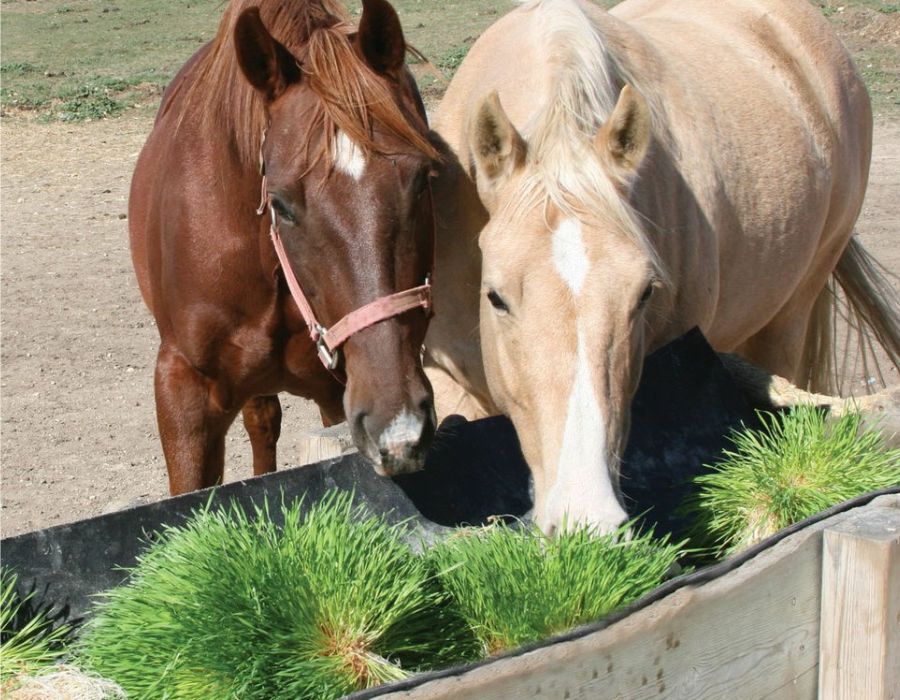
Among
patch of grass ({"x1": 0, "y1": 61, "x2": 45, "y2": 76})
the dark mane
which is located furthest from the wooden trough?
patch of grass ({"x1": 0, "y1": 61, "x2": 45, "y2": 76})

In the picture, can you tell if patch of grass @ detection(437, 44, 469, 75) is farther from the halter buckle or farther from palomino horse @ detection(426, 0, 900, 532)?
the halter buckle

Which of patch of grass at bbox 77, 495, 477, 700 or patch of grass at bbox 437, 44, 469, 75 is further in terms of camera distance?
patch of grass at bbox 437, 44, 469, 75

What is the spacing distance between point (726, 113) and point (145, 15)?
47.0 ft

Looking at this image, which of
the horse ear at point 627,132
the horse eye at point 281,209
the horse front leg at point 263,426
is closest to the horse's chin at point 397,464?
the horse eye at point 281,209

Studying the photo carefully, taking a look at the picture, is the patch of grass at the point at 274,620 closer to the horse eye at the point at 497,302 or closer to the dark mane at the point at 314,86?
the horse eye at the point at 497,302

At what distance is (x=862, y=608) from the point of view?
176 centimetres

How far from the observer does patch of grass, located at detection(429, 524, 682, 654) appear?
1.59 meters

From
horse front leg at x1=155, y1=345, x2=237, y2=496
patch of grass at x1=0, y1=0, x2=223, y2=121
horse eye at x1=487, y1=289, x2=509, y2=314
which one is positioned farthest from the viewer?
patch of grass at x1=0, y1=0, x2=223, y2=121

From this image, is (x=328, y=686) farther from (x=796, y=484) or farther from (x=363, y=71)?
(x=363, y=71)

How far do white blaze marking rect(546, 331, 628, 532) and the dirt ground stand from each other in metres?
2.65

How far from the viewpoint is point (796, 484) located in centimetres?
210

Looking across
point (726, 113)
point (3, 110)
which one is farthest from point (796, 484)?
point (3, 110)

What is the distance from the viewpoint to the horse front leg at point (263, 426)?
3.98 metres

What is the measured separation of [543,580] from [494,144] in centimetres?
99
